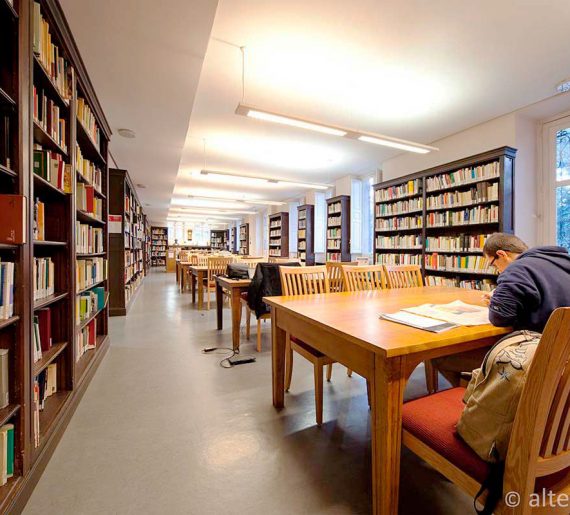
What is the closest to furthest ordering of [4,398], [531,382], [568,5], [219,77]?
[531,382], [4,398], [568,5], [219,77]

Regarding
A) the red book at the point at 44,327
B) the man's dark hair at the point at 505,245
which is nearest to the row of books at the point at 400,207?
the man's dark hair at the point at 505,245

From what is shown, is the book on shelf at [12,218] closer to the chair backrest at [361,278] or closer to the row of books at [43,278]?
the row of books at [43,278]

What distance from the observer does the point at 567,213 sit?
369 centimetres

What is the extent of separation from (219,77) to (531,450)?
3.59 metres

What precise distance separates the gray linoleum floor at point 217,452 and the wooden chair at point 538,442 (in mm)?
504

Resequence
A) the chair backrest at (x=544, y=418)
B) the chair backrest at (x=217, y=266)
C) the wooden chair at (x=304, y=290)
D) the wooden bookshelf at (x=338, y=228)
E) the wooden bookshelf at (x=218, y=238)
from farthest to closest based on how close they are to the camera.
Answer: the wooden bookshelf at (x=218, y=238)
the wooden bookshelf at (x=338, y=228)
the chair backrest at (x=217, y=266)
the wooden chair at (x=304, y=290)
the chair backrest at (x=544, y=418)

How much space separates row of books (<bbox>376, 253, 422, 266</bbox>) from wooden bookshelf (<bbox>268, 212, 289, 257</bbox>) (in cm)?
421

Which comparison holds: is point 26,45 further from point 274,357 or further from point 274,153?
point 274,153

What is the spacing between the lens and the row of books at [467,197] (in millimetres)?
3847

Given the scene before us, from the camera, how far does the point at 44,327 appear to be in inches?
70.7

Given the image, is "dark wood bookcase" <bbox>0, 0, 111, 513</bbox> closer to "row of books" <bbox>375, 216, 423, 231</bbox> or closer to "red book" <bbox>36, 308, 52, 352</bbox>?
"red book" <bbox>36, 308, 52, 352</bbox>

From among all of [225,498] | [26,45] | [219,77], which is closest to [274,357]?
[225,498]


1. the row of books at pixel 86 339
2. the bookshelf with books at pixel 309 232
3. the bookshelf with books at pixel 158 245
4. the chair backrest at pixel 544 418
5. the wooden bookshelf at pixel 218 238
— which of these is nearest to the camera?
the chair backrest at pixel 544 418

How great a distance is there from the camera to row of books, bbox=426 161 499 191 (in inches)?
150
